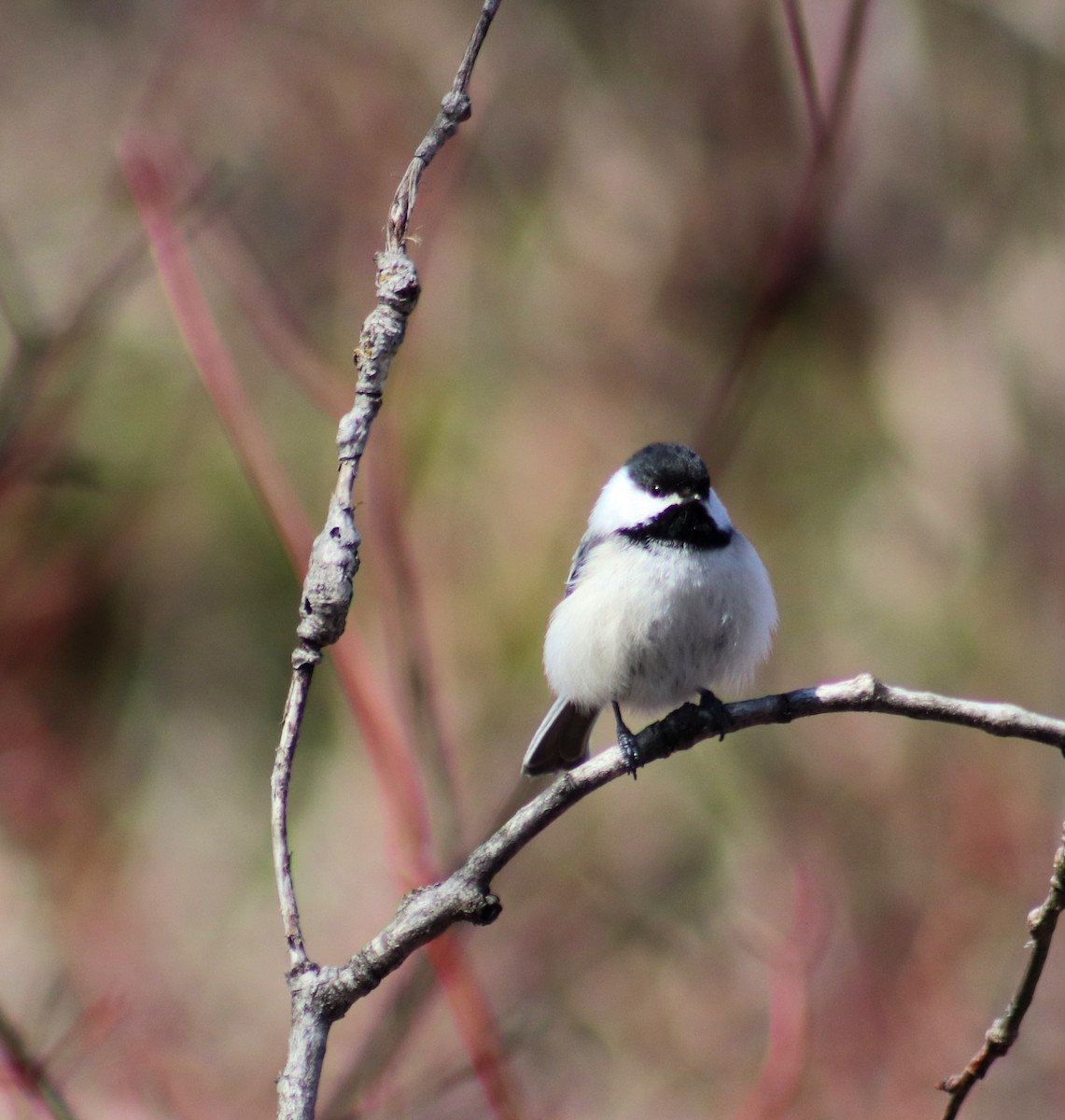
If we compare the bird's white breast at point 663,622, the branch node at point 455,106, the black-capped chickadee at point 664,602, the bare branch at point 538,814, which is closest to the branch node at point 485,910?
the bare branch at point 538,814

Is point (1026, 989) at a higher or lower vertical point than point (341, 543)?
lower

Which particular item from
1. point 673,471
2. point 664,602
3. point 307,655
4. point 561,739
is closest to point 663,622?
point 664,602

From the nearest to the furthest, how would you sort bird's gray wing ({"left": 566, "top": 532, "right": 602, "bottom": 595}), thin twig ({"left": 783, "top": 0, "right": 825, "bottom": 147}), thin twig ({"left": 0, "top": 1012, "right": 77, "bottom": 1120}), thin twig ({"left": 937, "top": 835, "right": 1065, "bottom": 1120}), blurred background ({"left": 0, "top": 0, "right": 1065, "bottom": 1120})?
thin twig ({"left": 937, "top": 835, "right": 1065, "bottom": 1120}) → thin twig ({"left": 0, "top": 1012, "right": 77, "bottom": 1120}) → bird's gray wing ({"left": 566, "top": 532, "right": 602, "bottom": 595}) → thin twig ({"left": 783, "top": 0, "right": 825, "bottom": 147}) → blurred background ({"left": 0, "top": 0, "right": 1065, "bottom": 1120})

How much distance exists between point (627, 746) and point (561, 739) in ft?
1.72

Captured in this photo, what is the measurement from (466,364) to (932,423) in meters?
1.63

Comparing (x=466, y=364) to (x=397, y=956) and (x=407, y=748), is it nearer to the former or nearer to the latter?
(x=407, y=748)

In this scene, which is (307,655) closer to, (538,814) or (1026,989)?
(538,814)

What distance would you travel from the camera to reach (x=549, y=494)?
3668mm

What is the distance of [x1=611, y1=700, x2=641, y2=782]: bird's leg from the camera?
1.15 m

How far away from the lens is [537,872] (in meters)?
3.38

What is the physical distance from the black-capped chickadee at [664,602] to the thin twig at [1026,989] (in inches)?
33.0

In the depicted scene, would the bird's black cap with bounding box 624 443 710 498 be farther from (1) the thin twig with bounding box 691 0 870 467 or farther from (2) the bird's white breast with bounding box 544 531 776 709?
(1) the thin twig with bounding box 691 0 870 467

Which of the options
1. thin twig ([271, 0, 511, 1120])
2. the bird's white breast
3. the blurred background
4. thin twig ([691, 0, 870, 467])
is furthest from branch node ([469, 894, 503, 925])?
thin twig ([691, 0, 870, 467])

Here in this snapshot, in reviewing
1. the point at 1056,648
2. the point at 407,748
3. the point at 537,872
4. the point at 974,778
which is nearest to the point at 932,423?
the point at 1056,648
